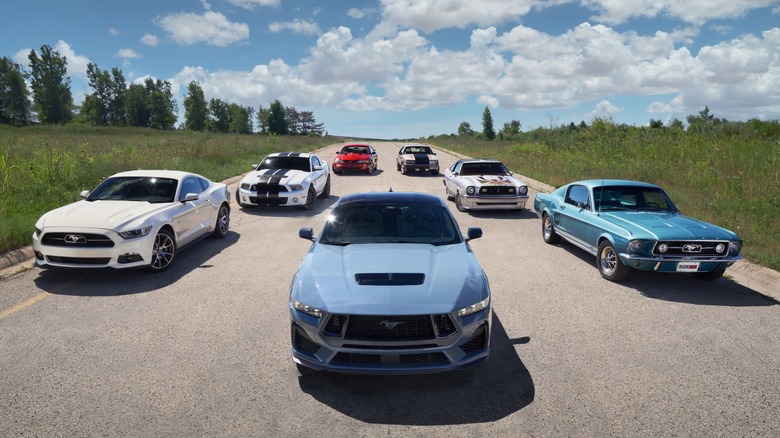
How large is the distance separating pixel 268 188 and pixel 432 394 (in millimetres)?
9406

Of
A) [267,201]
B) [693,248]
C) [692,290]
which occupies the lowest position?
[692,290]

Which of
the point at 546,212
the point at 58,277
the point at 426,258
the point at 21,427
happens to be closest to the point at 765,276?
the point at 546,212

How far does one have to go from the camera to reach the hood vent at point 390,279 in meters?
3.74

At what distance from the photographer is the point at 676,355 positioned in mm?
4316

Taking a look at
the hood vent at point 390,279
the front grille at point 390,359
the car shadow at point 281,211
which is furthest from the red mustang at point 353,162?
the front grille at point 390,359

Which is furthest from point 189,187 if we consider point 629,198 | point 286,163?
point 629,198

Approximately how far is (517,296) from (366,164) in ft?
57.4

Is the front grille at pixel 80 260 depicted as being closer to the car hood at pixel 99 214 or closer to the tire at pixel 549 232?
the car hood at pixel 99 214

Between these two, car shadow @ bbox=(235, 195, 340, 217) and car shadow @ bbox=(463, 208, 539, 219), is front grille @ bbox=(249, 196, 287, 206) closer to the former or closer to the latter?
car shadow @ bbox=(235, 195, 340, 217)

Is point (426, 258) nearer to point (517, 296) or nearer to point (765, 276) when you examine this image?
point (517, 296)

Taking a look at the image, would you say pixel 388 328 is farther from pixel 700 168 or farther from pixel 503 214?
pixel 700 168

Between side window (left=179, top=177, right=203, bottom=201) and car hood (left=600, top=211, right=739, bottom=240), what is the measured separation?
7.29 metres

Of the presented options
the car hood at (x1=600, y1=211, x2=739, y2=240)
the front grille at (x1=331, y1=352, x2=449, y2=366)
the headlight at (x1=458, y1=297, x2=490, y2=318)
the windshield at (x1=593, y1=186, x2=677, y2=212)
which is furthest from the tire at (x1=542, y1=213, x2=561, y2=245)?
the front grille at (x1=331, y1=352, x2=449, y2=366)

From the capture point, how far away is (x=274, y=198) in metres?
11.9
